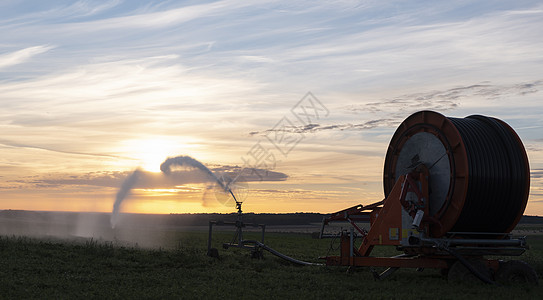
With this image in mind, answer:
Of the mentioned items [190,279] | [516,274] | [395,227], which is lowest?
[190,279]

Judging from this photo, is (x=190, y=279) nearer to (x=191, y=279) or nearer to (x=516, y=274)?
(x=191, y=279)

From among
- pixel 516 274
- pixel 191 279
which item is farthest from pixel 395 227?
pixel 191 279

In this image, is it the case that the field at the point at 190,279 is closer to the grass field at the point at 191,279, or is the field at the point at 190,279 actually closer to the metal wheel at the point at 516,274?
the grass field at the point at 191,279

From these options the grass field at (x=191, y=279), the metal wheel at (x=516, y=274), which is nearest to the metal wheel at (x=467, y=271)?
the grass field at (x=191, y=279)

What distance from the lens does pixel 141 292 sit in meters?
16.1

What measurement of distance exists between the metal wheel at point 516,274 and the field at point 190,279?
42 cm

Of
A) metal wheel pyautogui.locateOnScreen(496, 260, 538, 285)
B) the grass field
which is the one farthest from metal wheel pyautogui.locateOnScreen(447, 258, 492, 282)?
metal wheel pyautogui.locateOnScreen(496, 260, 538, 285)

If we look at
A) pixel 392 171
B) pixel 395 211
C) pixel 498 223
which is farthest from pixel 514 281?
pixel 392 171

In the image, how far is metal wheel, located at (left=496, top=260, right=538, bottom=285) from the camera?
18.3 metres

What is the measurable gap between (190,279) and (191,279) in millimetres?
39

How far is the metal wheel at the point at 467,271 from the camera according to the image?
59.7 ft

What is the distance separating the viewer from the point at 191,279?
747 inches

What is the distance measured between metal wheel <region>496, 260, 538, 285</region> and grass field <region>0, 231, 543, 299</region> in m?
0.60

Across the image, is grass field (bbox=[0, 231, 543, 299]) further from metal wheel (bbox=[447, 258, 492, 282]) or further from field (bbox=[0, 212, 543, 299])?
metal wheel (bbox=[447, 258, 492, 282])
